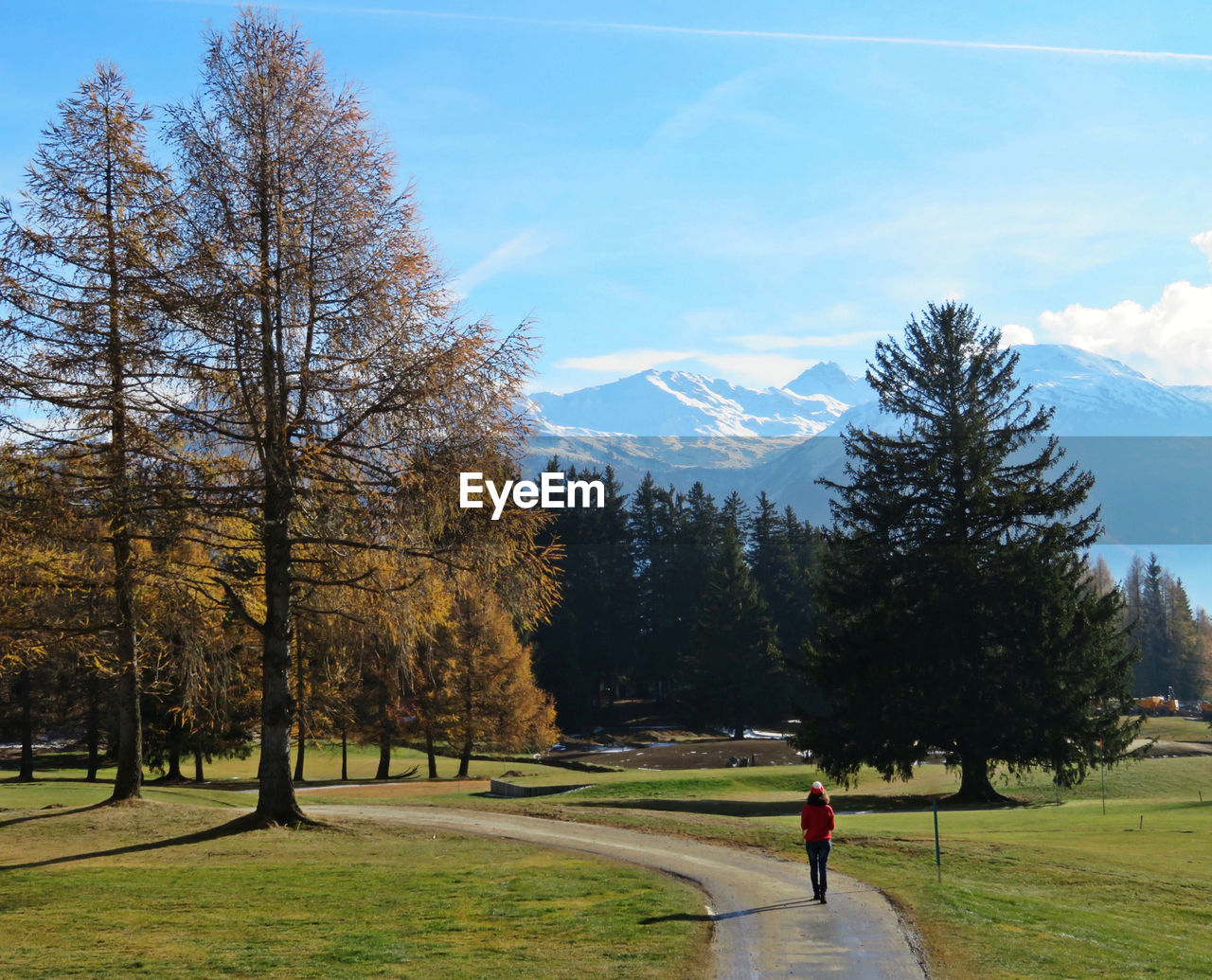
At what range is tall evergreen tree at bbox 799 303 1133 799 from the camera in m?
31.2

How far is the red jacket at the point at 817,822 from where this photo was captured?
43.6 feet

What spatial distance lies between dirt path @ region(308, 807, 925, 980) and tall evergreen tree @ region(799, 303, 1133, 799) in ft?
48.4

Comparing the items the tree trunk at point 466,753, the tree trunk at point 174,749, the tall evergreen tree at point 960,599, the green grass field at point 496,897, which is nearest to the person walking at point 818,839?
the green grass field at point 496,897

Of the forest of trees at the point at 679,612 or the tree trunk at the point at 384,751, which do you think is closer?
the tree trunk at the point at 384,751

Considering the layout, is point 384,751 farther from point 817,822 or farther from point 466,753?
point 817,822

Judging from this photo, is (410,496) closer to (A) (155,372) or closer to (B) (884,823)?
(A) (155,372)

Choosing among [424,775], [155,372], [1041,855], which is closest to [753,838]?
[1041,855]

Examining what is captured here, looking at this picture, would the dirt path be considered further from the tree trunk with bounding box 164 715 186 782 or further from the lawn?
the tree trunk with bounding box 164 715 186 782

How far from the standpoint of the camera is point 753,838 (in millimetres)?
19203

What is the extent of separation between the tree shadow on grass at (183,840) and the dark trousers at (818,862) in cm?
978

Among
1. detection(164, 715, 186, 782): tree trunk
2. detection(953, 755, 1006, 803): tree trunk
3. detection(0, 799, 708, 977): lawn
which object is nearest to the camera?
detection(0, 799, 708, 977): lawn

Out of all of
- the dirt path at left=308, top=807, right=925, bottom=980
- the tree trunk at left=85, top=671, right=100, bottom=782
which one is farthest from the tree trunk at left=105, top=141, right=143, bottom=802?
the tree trunk at left=85, top=671, right=100, bottom=782

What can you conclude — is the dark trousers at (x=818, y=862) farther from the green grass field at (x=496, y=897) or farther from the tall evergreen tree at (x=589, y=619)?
the tall evergreen tree at (x=589, y=619)

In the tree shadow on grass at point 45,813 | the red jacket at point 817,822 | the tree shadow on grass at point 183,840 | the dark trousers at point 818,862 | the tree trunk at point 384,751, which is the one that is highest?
the red jacket at point 817,822
